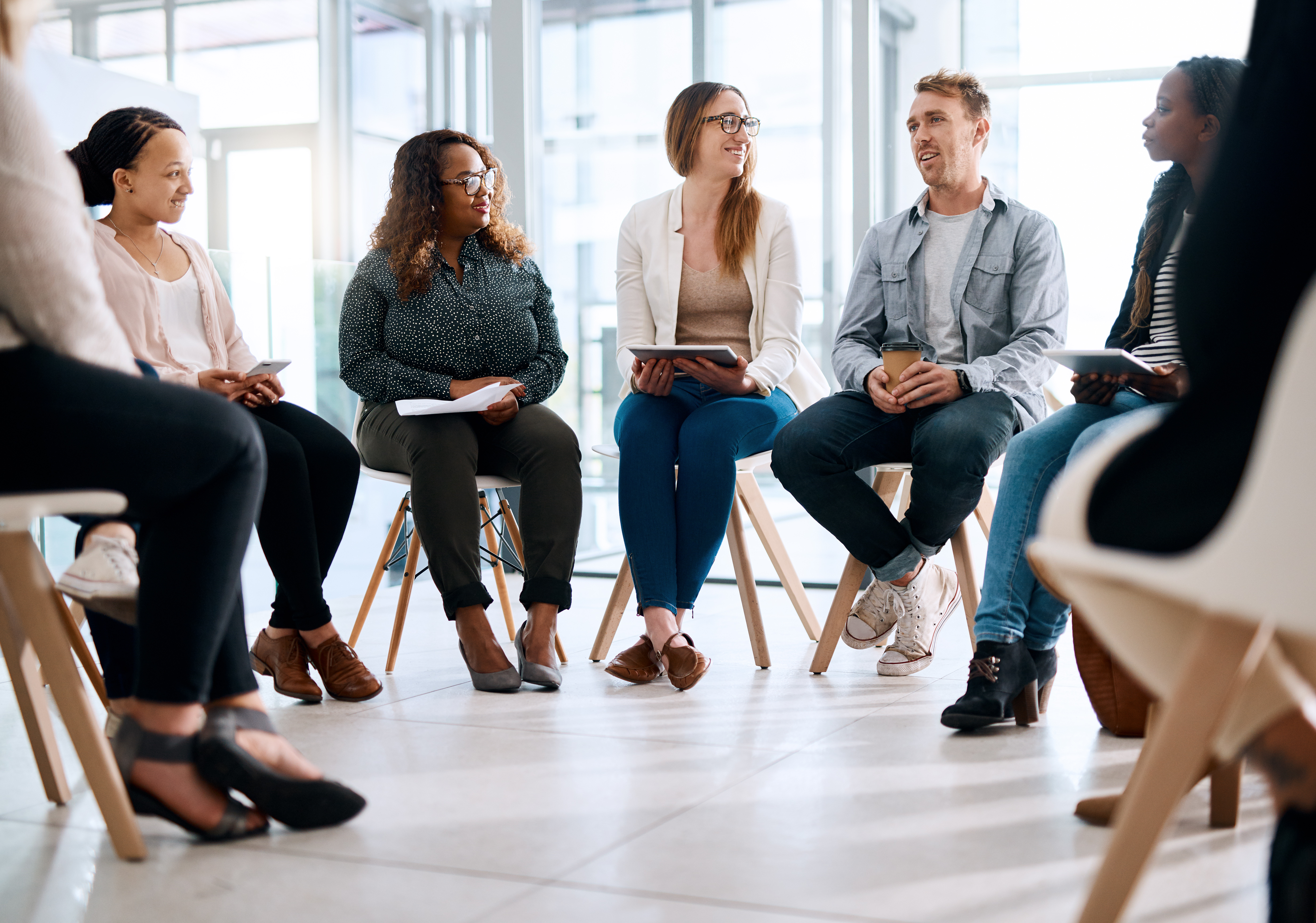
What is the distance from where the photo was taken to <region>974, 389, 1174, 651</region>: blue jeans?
1991mm

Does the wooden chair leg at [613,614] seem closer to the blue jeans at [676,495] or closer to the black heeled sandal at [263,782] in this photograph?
the blue jeans at [676,495]

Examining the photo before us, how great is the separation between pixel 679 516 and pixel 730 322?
1.66ft

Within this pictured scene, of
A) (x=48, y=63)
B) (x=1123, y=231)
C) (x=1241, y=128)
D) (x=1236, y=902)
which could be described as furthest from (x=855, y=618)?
(x=48, y=63)

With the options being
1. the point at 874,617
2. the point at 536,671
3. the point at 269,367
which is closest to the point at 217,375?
the point at 269,367

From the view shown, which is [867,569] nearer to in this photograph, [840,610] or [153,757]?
[840,610]

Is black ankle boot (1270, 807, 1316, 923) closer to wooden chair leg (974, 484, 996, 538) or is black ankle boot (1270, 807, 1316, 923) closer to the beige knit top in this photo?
wooden chair leg (974, 484, 996, 538)

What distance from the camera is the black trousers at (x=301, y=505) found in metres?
2.24

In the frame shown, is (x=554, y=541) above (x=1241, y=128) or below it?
below

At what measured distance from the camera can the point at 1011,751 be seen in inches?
73.3

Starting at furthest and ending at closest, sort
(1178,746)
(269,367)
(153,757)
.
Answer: (269,367)
(153,757)
(1178,746)

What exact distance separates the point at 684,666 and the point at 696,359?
2.09 ft

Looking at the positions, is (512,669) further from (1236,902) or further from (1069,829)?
(1236,902)

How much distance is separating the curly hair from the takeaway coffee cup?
969 millimetres

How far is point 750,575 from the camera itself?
2674 millimetres
